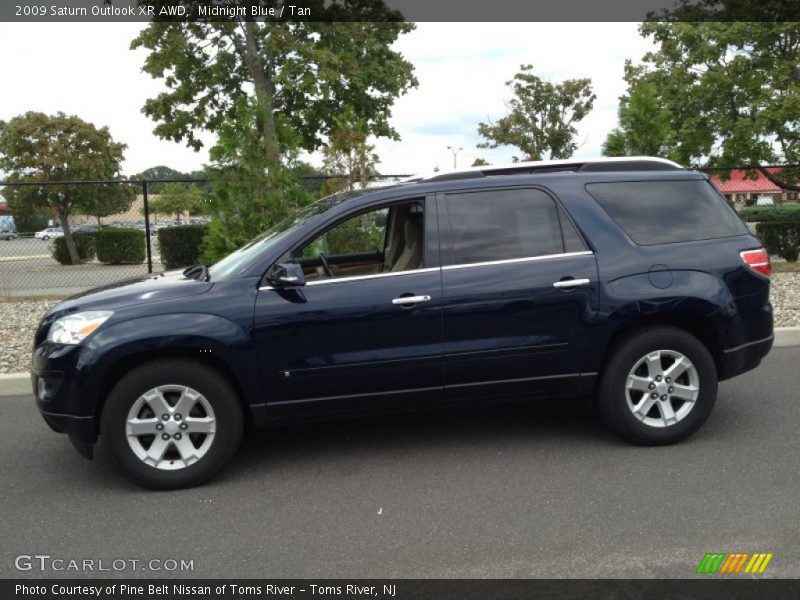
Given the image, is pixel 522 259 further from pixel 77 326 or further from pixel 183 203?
pixel 183 203

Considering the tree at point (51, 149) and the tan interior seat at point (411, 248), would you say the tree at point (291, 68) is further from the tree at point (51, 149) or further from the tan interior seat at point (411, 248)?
the tan interior seat at point (411, 248)

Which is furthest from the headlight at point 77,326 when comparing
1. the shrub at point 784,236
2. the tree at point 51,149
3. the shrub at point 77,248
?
the tree at point 51,149

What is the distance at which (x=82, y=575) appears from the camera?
11.2 ft

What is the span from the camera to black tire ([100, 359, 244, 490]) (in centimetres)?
429

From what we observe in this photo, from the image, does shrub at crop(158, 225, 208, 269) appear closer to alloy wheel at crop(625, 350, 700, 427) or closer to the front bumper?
the front bumper

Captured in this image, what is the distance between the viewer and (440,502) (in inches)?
163

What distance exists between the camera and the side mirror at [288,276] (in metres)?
4.37

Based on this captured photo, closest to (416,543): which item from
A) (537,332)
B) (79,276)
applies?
(537,332)

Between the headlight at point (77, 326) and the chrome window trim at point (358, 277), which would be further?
the chrome window trim at point (358, 277)

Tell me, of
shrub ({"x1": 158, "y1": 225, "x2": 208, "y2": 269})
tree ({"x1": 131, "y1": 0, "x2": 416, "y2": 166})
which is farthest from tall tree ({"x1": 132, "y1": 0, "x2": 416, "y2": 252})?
shrub ({"x1": 158, "y1": 225, "x2": 208, "y2": 269})

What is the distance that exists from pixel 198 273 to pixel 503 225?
82.5 inches

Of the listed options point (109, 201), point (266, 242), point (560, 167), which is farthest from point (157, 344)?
point (109, 201)

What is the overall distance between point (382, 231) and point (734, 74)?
60.1ft

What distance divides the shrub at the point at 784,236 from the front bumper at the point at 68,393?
14.0 meters
